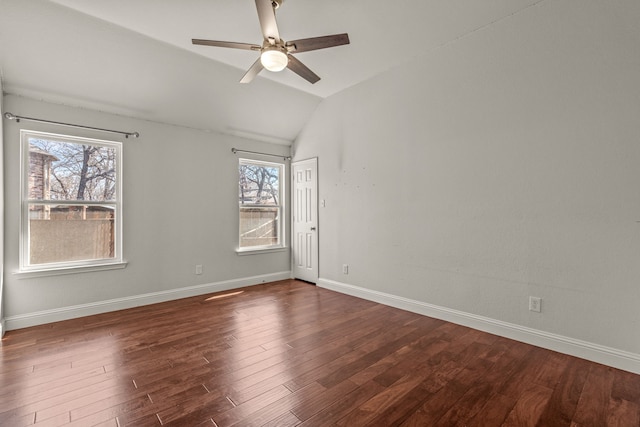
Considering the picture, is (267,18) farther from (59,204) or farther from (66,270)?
(66,270)

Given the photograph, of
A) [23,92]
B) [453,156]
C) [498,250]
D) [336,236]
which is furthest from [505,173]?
[23,92]

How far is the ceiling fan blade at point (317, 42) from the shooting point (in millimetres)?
2141

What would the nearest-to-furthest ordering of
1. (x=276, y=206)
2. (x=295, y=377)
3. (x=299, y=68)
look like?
(x=295, y=377) → (x=299, y=68) → (x=276, y=206)

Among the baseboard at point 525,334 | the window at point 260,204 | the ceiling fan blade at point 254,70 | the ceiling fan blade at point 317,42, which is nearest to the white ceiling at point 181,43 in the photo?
the ceiling fan blade at point 254,70

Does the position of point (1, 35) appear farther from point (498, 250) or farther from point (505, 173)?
point (498, 250)

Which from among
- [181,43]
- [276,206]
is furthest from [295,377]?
[276,206]

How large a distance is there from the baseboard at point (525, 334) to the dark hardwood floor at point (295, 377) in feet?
0.26

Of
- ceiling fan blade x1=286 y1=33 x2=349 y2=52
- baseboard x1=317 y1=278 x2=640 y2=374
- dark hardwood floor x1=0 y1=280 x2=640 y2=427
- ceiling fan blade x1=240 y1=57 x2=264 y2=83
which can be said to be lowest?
dark hardwood floor x1=0 y1=280 x2=640 y2=427

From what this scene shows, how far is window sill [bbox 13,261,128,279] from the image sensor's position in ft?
10.3

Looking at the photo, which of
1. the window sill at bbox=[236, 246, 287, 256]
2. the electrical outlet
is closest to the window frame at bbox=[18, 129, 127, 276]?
the window sill at bbox=[236, 246, 287, 256]

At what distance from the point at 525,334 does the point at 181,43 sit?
4.44 metres

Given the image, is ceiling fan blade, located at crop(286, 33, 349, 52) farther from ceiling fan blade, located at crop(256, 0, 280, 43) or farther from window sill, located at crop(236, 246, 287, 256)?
window sill, located at crop(236, 246, 287, 256)

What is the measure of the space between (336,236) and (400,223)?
116 centimetres

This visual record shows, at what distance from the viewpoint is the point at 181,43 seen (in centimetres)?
314
